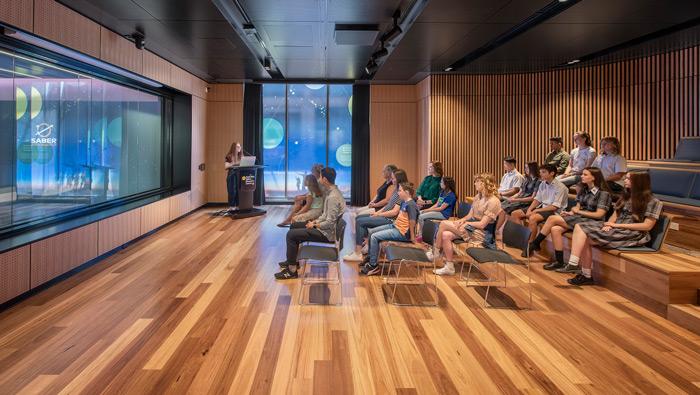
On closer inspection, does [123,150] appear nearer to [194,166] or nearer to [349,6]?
[194,166]

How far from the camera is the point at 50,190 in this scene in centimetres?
610

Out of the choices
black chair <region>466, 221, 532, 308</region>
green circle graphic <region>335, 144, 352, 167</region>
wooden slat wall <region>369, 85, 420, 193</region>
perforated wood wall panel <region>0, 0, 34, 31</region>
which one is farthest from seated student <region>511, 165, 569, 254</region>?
green circle graphic <region>335, 144, 352, 167</region>

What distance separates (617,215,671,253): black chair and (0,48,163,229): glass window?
6705 millimetres

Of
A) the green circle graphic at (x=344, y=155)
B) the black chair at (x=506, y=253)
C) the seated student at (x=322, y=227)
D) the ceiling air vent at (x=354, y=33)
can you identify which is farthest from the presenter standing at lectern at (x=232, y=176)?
the black chair at (x=506, y=253)

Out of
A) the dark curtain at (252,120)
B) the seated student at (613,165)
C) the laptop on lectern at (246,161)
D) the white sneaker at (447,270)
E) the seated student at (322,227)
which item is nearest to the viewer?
the seated student at (322,227)

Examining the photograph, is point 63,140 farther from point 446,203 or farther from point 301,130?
point 301,130

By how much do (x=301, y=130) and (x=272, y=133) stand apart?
0.82 m

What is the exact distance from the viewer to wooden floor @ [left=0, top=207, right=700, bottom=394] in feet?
10.5

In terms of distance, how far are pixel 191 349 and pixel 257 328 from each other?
0.63 metres

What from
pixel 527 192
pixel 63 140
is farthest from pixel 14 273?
pixel 527 192

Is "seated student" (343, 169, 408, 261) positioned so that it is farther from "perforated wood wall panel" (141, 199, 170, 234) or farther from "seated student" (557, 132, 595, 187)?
"perforated wood wall panel" (141, 199, 170, 234)

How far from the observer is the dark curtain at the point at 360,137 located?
12.8 m

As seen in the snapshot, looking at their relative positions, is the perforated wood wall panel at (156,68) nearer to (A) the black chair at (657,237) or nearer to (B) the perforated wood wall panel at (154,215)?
(B) the perforated wood wall panel at (154,215)

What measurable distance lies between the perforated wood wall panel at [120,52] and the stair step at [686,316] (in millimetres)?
7322
